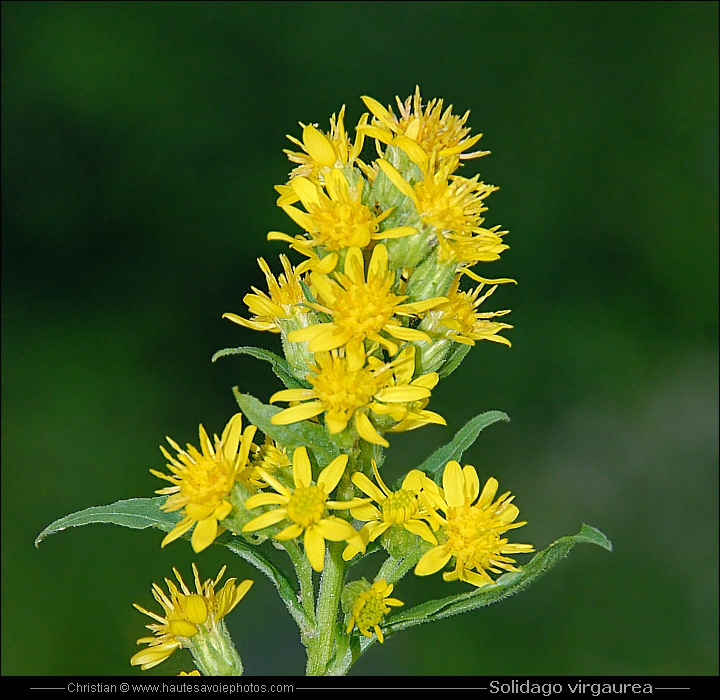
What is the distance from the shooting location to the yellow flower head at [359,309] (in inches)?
67.4

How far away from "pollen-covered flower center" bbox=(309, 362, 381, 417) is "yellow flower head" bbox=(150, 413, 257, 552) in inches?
6.1

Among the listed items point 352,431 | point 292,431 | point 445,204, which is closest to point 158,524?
point 292,431

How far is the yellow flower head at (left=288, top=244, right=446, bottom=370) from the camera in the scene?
1711mm

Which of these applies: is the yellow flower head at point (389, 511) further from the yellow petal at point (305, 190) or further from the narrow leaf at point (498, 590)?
the yellow petal at point (305, 190)

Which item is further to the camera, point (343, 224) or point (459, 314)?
point (459, 314)

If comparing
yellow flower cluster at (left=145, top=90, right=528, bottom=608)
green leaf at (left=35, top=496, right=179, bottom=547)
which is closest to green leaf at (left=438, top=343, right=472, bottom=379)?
yellow flower cluster at (left=145, top=90, right=528, bottom=608)

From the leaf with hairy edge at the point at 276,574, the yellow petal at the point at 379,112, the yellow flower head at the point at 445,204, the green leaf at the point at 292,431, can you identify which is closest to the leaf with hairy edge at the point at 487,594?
the leaf with hairy edge at the point at 276,574

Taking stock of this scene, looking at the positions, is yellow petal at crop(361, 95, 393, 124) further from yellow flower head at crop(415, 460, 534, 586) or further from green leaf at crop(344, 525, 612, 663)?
green leaf at crop(344, 525, 612, 663)

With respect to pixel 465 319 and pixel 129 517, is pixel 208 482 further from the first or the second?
pixel 465 319

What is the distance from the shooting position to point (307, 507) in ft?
5.49

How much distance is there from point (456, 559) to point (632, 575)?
11.2 feet

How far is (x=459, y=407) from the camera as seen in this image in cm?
522

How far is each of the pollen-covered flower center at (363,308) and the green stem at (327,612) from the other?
1.46 feet

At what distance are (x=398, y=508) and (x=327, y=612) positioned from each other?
0.86 feet
